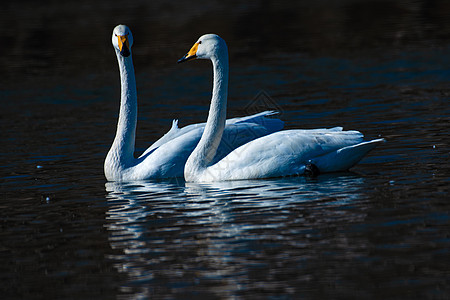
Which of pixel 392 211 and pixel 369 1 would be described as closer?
pixel 392 211

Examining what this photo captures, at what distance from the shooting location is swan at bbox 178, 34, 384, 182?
10.9 m

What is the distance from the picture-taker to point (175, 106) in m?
19.3

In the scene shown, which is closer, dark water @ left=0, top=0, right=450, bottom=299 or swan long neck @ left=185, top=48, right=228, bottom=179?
dark water @ left=0, top=0, right=450, bottom=299

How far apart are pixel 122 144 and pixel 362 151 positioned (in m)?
3.44

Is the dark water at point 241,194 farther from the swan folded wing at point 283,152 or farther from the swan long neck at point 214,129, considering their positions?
the swan long neck at point 214,129

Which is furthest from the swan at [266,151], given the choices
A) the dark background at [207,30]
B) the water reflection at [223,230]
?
the dark background at [207,30]

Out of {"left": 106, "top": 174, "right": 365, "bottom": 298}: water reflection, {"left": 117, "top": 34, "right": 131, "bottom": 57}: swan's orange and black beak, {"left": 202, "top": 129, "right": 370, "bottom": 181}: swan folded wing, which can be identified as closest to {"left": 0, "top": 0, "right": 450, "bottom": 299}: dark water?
→ {"left": 106, "top": 174, "right": 365, "bottom": 298}: water reflection

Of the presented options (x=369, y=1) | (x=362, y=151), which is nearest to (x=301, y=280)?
(x=362, y=151)

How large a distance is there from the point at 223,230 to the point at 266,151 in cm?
242

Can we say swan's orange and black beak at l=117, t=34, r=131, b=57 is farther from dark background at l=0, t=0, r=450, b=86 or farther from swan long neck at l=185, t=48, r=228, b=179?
dark background at l=0, t=0, r=450, b=86

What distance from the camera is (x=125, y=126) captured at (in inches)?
492

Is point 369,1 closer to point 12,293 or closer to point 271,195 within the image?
point 271,195

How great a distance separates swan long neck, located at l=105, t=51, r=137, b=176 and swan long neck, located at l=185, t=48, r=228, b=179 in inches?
44.5

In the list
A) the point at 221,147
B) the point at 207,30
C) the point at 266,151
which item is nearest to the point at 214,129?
the point at 221,147
